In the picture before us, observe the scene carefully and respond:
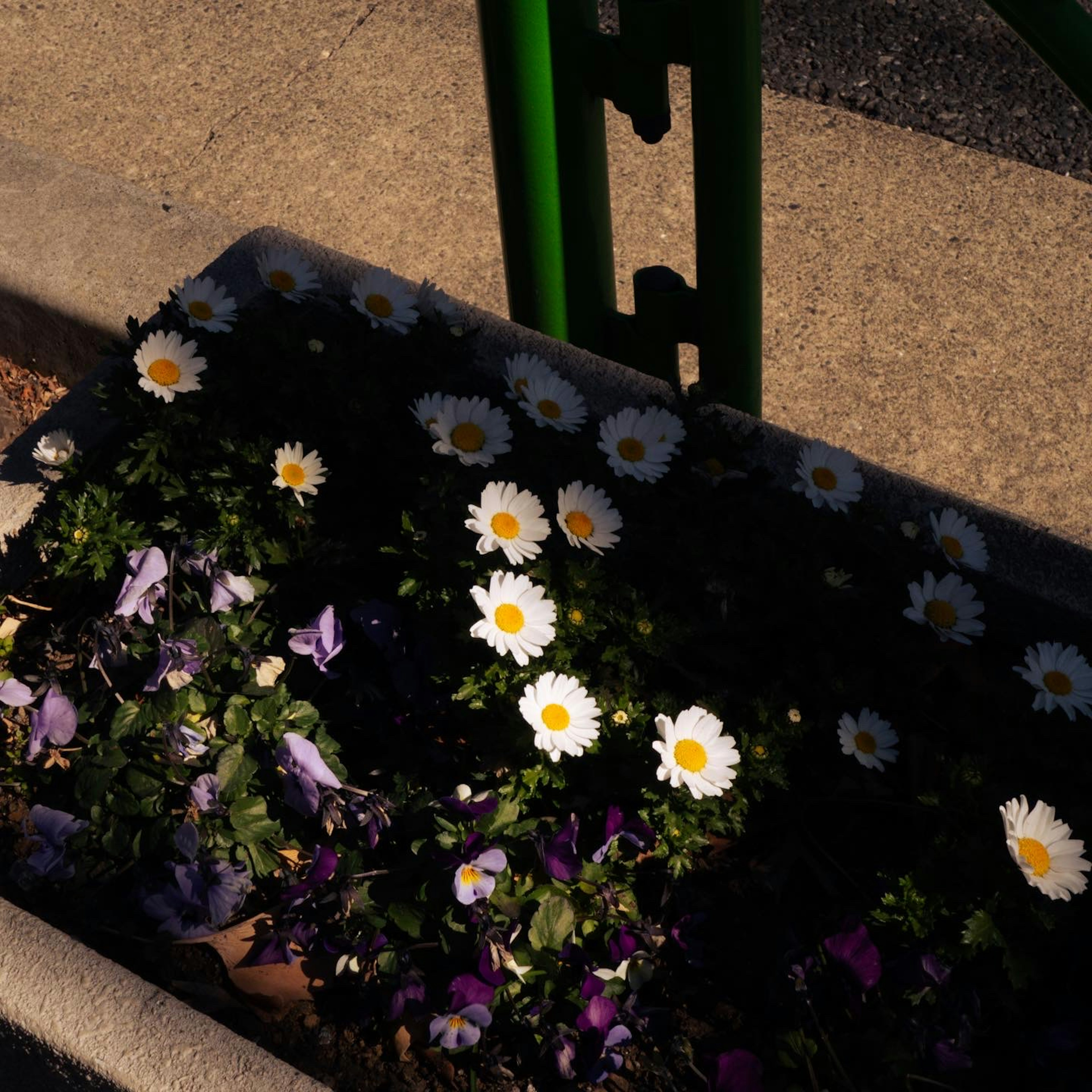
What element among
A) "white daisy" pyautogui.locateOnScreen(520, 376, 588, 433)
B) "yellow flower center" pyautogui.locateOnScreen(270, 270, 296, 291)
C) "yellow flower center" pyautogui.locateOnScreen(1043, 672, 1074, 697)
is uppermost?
"yellow flower center" pyautogui.locateOnScreen(270, 270, 296, 291)

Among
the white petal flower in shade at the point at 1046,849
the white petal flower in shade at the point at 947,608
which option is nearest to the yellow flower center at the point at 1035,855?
the white petal flower in shade at the point at 1046,849

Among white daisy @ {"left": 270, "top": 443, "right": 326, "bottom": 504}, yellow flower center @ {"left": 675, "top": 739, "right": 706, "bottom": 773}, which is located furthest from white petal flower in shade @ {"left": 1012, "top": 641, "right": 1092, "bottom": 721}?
white daisy @ {"left": 270, "top": 443, "right": 326, "bottom": 504}

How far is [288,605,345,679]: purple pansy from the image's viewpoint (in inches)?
75.7

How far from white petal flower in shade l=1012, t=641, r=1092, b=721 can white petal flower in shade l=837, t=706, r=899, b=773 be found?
20 centimetres

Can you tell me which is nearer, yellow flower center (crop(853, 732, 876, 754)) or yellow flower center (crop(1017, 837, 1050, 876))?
yellow flower center (crop(1017, 837, 1050, 876))

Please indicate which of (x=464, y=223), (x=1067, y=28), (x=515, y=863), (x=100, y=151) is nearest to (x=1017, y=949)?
(x=515, y=863)

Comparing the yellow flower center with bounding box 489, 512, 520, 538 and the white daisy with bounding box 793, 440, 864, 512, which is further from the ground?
the yellow flower center with bounding box 489, 512, 520, 538

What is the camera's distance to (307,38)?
407cm

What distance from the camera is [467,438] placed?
6.44 ft

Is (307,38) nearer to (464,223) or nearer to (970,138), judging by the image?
(464,223)

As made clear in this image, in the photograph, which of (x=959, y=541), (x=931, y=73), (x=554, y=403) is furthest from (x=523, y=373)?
(x=931, y=73)

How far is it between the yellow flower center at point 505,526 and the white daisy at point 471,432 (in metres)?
0.15

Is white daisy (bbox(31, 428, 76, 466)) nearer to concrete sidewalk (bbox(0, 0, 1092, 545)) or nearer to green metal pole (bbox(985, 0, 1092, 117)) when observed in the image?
concrete sidewalk (bbox(0, 0, 1092, 545))

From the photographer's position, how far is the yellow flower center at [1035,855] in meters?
1.60
